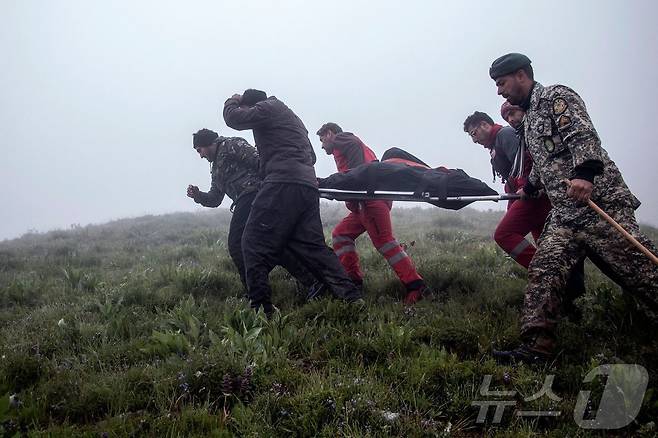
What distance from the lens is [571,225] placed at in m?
3.95

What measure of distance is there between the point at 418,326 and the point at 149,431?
102 inches

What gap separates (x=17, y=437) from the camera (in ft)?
8.43

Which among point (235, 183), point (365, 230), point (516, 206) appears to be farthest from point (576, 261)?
point (235, 183)

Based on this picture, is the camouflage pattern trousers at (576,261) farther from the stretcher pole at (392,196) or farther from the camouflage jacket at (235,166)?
the camouflage jacket at (235,166)

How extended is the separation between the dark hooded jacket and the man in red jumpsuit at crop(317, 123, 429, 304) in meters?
1.13

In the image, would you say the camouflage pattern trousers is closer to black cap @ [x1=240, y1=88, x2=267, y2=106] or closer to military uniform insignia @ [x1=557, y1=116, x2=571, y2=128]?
military uniform insignia @ [x1=557, y1=116, x2=571, y2=128]

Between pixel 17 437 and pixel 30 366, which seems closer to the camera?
pixel 17 437

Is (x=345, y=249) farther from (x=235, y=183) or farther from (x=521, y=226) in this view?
(x=521, y=226)

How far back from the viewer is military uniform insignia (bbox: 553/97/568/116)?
4028 mm

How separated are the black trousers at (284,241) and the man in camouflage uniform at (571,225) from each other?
207 cm

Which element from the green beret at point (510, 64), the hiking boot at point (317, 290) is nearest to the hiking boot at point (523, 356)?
the hiking boot at point (317, 290)

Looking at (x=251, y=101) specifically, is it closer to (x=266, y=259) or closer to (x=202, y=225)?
(x=266, y=259)

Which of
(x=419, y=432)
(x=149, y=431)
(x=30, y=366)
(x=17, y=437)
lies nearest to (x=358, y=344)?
(x=419, y=432)

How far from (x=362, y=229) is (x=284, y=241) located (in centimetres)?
183
